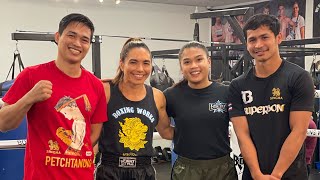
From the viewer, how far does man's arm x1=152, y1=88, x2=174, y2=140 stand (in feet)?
8.63

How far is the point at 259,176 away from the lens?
227 centimetres

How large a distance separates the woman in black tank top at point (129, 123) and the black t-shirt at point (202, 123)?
0.57ft

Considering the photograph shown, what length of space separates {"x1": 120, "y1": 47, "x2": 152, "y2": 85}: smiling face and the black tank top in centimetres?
12

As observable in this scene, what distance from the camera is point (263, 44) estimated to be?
2271mm

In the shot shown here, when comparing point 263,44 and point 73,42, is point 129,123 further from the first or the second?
point 263,44

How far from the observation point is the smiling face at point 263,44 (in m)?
2.27

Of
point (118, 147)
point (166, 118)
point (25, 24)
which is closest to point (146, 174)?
point (118, 147)

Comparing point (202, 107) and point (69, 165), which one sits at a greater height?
point (202, 107)

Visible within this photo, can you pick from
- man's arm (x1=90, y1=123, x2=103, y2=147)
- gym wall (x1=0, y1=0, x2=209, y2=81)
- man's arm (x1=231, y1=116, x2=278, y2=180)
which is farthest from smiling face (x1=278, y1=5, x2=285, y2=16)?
man's arm (x1=90, y1=123, x2=103, y2=147)

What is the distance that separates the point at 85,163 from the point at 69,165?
90mm

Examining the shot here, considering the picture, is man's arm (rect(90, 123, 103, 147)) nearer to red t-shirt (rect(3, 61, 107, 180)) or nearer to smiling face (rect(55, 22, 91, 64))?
red t-shirt (rect(3, 61, 107, 180))

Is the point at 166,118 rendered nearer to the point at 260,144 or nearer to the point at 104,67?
the point at 260,144

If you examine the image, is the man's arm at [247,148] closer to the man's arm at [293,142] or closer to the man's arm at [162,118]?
the man's arm at [293,142]

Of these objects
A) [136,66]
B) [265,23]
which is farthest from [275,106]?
[136,66]
